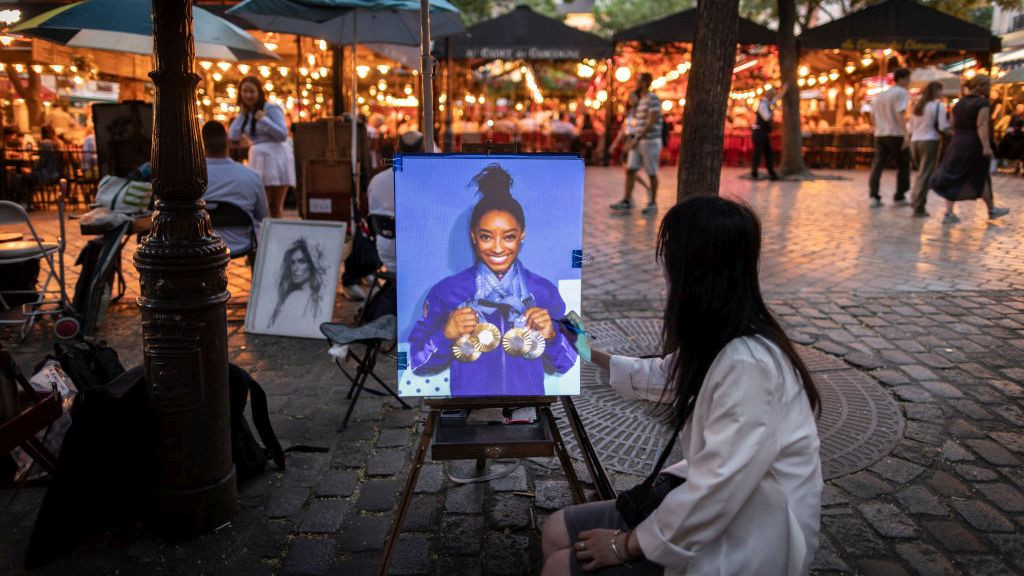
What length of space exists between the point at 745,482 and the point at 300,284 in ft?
15.2

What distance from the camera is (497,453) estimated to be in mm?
2529

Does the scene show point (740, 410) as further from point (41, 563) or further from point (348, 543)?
point (41, 563)

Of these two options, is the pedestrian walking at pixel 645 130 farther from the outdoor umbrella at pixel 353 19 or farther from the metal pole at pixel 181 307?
the metal pole at pixel 181 307

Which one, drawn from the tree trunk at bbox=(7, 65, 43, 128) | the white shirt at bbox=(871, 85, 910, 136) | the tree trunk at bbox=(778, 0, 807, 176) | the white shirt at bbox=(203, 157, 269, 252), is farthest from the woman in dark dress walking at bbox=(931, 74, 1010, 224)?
the tree trunk at bbox=(7, 65, 43, 128)

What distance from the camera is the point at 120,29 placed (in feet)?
20.6

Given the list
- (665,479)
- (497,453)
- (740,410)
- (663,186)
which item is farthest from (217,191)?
(663,186)

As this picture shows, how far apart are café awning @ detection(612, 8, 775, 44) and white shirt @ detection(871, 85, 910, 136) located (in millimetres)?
6736

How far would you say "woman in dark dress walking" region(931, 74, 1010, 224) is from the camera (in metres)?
10.2

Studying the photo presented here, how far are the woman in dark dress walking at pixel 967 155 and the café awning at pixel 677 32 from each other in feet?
28.5

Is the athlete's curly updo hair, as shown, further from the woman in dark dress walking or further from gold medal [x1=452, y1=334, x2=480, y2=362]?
the woman in dark dress walking

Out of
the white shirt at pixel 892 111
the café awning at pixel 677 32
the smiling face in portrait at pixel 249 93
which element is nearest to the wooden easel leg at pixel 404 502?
the smiling face in portrait at pixel 249 93

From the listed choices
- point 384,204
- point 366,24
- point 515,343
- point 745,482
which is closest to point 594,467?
point 515,343

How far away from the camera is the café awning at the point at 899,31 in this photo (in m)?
18.7

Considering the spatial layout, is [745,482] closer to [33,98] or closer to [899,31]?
[33,98]
